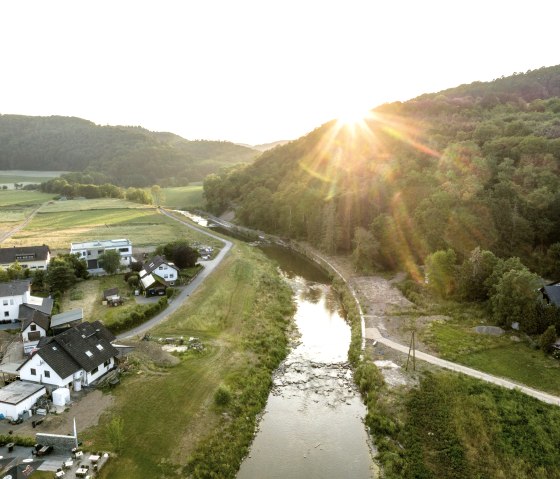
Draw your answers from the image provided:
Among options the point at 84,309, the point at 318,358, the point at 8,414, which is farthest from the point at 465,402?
the point at 84,309

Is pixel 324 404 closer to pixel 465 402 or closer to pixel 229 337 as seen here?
pixel 465 402

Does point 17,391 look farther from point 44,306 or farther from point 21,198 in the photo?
point 21,198

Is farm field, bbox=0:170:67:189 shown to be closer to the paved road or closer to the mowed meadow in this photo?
the mowed meadow

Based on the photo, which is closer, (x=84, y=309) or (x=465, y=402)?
(x=465, y=402)

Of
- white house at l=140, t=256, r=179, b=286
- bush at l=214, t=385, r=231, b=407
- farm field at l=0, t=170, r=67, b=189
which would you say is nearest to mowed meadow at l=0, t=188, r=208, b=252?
white house at l=140, t=256, r=179, b=286

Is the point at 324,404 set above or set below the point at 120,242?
below

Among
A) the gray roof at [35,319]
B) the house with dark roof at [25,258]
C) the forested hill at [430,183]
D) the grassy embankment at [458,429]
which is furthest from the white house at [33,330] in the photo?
the forested hill at [430,183]
